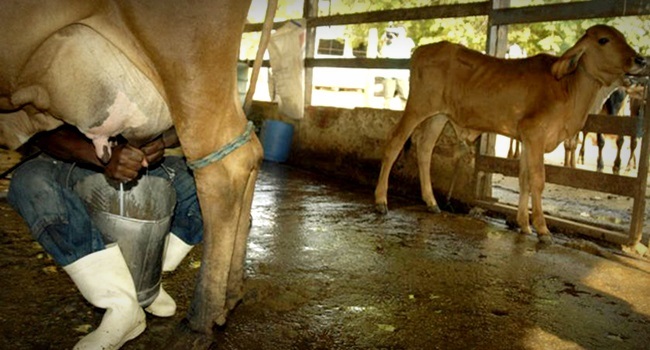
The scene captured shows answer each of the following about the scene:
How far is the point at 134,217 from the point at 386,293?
1.38m

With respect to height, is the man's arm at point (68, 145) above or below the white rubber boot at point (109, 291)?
above

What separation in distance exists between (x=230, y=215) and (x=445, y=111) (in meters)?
3.60

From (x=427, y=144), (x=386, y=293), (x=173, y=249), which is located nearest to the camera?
(x=173, y=249)

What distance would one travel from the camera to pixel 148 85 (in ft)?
6.39

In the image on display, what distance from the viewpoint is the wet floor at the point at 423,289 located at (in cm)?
230

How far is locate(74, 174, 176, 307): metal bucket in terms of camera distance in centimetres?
201

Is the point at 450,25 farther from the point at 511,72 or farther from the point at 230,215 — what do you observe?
the point at 230,215

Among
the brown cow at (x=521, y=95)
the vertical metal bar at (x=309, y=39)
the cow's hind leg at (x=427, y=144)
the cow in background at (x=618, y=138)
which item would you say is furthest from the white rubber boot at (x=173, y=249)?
the cow in background at (x=618, y=138)

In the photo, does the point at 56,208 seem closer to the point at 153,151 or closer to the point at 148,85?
the point at 153,151

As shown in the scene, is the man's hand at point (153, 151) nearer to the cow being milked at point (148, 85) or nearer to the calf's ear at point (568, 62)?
the cow being milked at point (148, 85)

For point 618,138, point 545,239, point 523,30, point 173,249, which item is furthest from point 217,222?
point 523,30

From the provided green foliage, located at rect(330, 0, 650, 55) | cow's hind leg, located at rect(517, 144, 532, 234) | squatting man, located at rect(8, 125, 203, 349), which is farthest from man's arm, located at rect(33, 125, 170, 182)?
green foliage, located at rect(330, 0, 650, 55)

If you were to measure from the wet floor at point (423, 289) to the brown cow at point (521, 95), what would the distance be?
656 millimetres

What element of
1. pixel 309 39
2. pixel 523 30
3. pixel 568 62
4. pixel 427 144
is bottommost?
pixel 427 144
